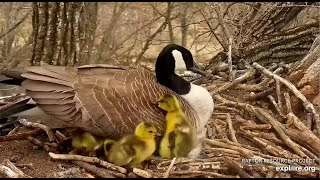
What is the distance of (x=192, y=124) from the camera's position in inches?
103

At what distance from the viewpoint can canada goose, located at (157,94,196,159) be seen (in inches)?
98.0

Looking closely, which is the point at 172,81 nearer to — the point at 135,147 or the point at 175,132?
the point at 175,132

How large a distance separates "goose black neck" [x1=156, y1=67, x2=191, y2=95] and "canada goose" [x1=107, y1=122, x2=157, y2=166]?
51 centimetres

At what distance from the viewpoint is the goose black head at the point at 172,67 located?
9.48ft

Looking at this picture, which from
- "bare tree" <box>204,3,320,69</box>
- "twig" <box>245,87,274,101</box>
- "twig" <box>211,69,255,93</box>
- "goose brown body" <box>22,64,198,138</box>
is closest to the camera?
"goose brown body" <box>22,64,198,138</box>

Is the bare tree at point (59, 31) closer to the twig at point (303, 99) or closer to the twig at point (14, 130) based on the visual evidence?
the twig at point (14, 130)

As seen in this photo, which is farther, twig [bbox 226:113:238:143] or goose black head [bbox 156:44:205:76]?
goose black head [bbox 156:44:205:76]

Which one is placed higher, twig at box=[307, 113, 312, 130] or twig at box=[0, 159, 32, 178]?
twig at box=[307, 113, 312, 130]

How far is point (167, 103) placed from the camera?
8.39ft

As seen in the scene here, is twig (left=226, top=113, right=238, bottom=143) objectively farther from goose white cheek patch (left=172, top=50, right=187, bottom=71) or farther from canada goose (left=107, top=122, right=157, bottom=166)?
canada goose (left=107, top=122, right=157, bottom=166)

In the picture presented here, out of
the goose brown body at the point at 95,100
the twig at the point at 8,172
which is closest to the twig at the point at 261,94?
the goose brown body at the point at 95,100

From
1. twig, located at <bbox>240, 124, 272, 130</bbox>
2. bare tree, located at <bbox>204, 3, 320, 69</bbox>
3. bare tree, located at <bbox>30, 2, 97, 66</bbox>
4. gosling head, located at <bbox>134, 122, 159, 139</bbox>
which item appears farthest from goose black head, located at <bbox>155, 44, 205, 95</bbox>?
bare tree, located at <bbox>204, 3, 320, 69</bbox>

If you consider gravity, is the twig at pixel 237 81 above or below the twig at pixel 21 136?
above

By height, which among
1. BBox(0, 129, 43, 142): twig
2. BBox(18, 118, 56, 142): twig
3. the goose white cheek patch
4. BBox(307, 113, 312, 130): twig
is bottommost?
BBox(0, 129, 43, 142): twig
